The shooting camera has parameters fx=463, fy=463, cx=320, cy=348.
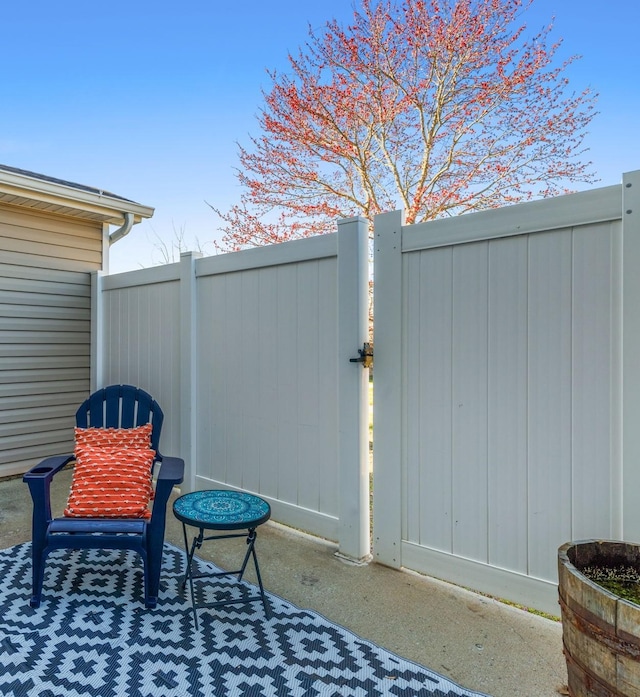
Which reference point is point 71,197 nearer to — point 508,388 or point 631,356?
point 508,388

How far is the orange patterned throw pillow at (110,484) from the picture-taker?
2.22m

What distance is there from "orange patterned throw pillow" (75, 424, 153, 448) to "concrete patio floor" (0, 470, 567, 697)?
2.10 feet

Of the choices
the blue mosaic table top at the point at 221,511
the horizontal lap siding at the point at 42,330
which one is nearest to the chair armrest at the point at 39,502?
the blue mosaic table top at the point at 221,511

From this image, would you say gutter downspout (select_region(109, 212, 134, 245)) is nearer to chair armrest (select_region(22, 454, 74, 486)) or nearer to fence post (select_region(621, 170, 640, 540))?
chair armrest (select_region(22, 454, 74, 486))

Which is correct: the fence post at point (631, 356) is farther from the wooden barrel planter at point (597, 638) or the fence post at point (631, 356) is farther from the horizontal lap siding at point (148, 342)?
the horizontal lap siding at point (148, 342)

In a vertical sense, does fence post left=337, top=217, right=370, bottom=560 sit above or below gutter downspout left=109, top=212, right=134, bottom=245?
below

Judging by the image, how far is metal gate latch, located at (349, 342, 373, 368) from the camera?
8.02ft

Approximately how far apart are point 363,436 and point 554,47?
20.9 ft

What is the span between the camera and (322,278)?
2654 mm

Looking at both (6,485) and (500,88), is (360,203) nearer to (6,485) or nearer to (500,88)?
(500,88)

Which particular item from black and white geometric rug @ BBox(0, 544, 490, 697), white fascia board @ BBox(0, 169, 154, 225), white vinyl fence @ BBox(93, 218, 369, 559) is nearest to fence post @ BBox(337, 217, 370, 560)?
white vinyl fence @ BBox(93, 218, 369, 559)

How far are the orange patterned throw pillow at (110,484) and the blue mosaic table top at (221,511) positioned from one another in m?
0.38

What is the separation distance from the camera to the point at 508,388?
6.57 ft

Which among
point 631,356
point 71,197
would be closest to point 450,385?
point 631,356
